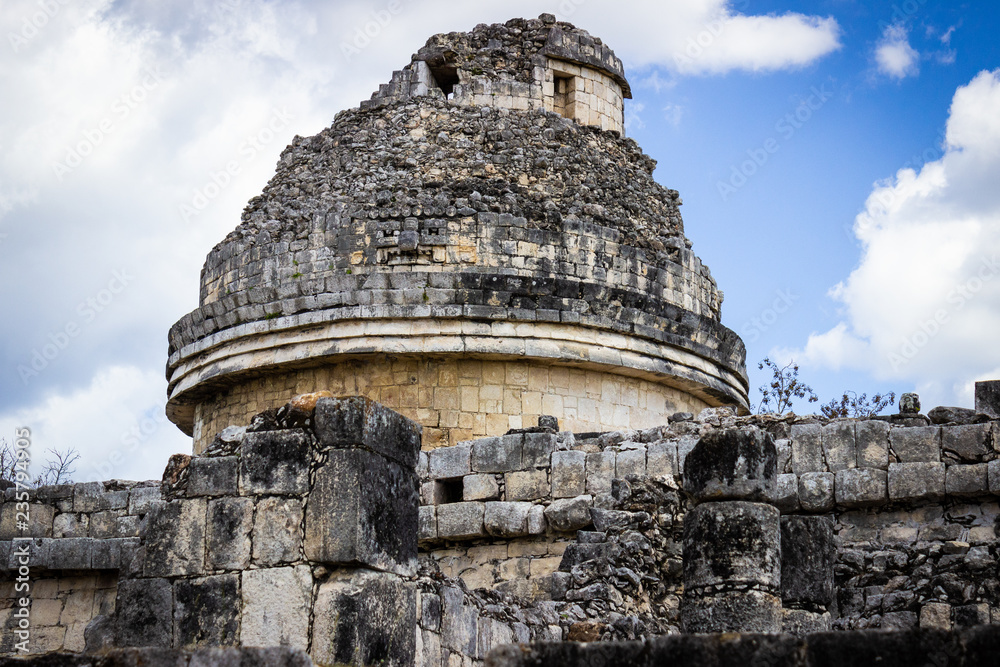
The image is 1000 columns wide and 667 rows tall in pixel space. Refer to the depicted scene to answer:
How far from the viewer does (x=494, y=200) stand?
49.9 ft

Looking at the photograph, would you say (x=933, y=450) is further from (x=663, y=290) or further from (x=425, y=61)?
(x=425, y=61)

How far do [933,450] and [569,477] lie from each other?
10.2 ft

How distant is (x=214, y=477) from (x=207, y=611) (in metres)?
0.76

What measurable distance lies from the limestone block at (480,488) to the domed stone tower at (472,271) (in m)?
2.74

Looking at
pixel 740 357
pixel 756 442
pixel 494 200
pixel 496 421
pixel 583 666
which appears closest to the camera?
pixel 583 666

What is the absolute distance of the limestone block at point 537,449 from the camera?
11055 millimetres

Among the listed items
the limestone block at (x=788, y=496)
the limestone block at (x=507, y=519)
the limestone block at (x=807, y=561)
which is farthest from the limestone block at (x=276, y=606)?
the limestone block at (x=788, y=496)

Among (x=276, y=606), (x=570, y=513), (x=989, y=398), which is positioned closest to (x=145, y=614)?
(x=276, y=606)

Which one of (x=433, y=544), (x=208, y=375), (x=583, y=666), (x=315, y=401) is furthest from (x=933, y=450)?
(x=208, y=375)

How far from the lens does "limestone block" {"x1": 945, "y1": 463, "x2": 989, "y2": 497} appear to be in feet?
31.0

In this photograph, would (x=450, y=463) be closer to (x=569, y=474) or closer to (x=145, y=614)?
(x=569, y=474)

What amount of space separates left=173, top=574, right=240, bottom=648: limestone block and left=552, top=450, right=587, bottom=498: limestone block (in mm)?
4551

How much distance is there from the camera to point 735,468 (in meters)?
8.50

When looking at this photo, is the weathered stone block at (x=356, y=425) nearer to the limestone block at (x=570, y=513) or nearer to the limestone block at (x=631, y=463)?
the limestone block at (x=570, y=513)
